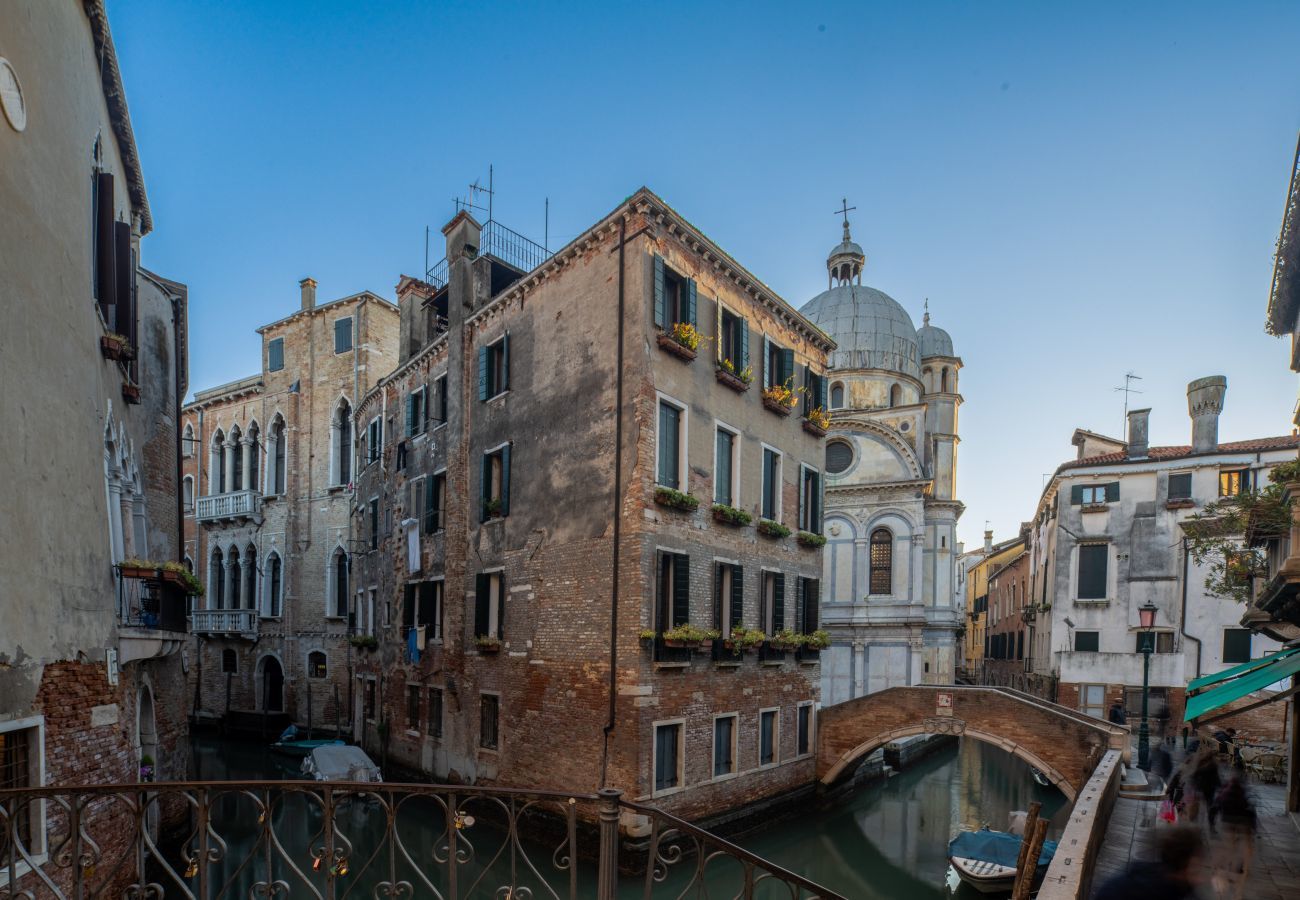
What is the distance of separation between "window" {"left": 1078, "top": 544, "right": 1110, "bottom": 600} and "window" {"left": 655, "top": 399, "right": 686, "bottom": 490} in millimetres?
19109

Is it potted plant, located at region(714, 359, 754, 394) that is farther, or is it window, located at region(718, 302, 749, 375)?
window, located at region(718, 302, 749, 375)

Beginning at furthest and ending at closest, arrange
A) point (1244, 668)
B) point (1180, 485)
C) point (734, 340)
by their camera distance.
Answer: point (1180, 485) → point (734, 340) → point (1244, 668)

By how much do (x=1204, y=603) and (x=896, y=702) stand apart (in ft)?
44.8

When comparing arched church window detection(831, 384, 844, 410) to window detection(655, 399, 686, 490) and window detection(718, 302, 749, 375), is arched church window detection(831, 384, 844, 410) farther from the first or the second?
window detection(655, 399, 686, 490)

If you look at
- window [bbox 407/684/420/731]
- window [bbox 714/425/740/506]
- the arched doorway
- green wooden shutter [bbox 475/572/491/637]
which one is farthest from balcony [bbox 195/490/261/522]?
window [bbox 714/425/740/506]

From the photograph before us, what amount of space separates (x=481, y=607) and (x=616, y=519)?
4492 mm

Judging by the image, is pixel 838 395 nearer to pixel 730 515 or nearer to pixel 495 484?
pixel 730 515

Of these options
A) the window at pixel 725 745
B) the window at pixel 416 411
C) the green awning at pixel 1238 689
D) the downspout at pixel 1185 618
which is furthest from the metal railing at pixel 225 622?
the downspout at pixel 1185 618

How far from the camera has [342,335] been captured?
26.0 metres

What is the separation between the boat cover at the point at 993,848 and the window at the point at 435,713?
11.0 meters

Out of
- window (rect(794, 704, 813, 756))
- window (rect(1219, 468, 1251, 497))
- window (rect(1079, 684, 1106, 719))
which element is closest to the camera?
window (rect(794, 704, 813, 756))

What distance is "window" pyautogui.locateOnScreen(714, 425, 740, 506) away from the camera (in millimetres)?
14906

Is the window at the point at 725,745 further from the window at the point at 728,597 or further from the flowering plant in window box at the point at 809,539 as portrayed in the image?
the flowering plant in window box at the point at 809,539

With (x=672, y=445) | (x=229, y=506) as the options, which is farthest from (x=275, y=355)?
(x=672, y=445)
